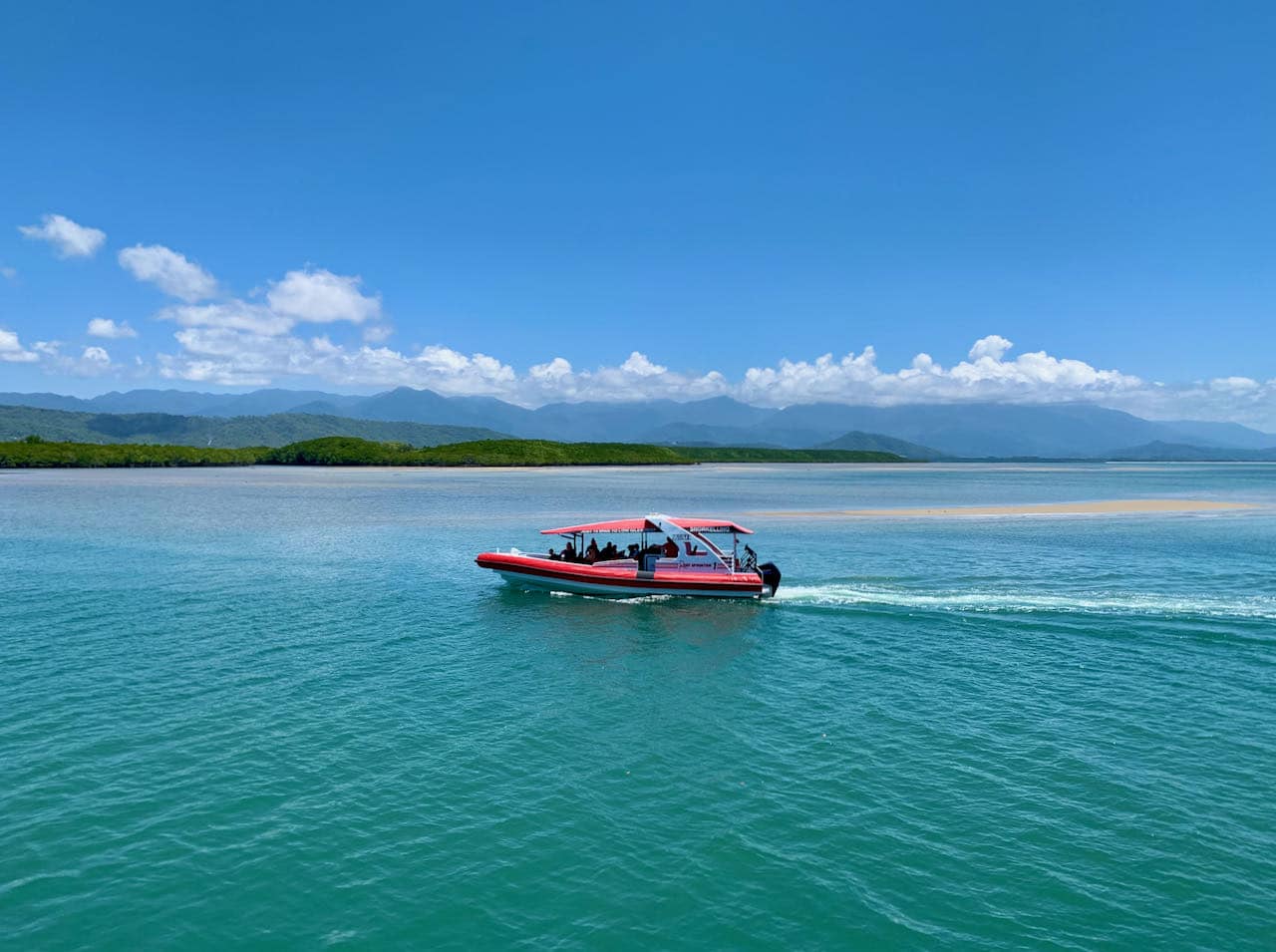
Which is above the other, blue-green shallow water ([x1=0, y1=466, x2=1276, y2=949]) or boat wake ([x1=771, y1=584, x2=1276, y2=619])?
boat wake ([x1=771, y1=584, x2=1276, y2=619])

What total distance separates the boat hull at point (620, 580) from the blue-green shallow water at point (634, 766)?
3.44 feet

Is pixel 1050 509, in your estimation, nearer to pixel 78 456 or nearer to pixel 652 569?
pixel 652 569

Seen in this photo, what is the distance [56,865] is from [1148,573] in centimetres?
4991

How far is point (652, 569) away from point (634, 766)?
72.3 ft

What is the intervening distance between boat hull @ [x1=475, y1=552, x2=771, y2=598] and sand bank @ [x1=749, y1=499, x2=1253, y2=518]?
4350 cm

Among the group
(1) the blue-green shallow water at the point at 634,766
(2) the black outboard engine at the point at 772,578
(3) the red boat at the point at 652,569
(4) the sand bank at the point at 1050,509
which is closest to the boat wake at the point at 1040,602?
(1) the blue-green shallow water at the point at 634,766

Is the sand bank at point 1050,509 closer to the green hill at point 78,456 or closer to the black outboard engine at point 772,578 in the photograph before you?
the black outboard engine at point 772,578

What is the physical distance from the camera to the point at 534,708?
21.7 metres

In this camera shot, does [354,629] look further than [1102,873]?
Yes

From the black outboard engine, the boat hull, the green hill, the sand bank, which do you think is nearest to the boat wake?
the black outboard engine

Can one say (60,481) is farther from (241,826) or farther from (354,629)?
(241,826)

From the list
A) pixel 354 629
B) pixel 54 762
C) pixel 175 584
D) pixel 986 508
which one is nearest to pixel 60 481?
pixel 175 584

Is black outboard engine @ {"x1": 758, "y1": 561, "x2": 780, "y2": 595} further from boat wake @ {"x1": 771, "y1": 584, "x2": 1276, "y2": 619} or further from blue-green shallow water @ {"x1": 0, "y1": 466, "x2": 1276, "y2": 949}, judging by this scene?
blue-green shallow water @ {"x1": 0, "y1": 466, "x2": 1276, "y2": 949}

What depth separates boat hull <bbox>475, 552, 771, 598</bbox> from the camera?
38.2 metres
